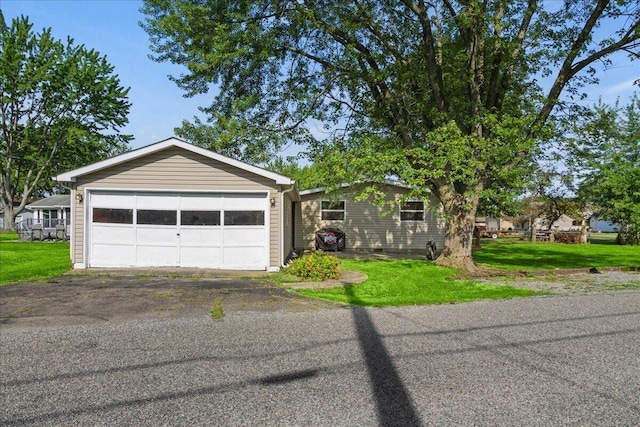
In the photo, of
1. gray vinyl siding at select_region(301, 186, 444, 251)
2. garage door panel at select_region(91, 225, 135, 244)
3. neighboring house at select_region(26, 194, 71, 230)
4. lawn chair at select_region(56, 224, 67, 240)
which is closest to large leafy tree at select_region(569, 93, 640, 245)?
gray vinyl siding at select_region(301, 186, 444, 251)

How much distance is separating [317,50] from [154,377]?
13.4 meters

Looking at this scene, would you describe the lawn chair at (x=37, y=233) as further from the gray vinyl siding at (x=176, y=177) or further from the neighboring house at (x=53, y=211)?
the gray vinyl siding at (x=176, y=177)

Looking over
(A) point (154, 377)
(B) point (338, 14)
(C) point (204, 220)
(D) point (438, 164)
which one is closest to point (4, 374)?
(A) point (154, 377)

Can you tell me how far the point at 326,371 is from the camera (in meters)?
4.58

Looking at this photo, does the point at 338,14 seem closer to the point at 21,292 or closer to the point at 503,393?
the point at 21,292

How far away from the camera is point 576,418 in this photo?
3488 millimetres

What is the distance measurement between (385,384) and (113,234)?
1079 cm

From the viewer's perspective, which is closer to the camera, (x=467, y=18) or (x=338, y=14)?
(x=467, y=18)

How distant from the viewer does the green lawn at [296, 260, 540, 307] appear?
897 cm

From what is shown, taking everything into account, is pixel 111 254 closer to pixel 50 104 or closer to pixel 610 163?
pixel 610 163

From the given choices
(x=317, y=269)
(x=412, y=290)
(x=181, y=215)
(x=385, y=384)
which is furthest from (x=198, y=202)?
(x=385, y=384)

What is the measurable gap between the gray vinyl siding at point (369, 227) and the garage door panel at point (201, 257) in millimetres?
9392

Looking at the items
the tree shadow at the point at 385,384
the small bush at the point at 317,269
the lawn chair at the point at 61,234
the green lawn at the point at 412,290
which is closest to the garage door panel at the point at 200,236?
the small bush at the point at 317,269

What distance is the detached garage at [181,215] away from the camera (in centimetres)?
1276
